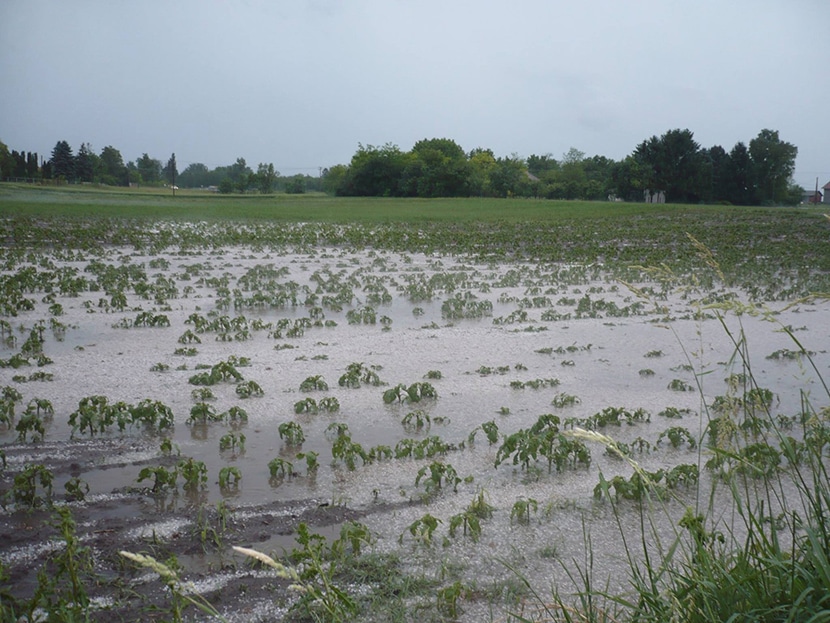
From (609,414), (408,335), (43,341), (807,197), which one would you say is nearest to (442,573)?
(609,414)

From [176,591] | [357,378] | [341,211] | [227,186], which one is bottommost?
[357,378]

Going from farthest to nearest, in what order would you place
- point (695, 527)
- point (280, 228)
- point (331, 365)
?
1. point (280, 228)
2. point (331, 365)
3. point (695, 527)

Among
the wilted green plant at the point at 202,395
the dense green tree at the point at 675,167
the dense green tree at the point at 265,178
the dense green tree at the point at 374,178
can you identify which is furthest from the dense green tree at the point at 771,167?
the wilted green plant at the point at 202,395

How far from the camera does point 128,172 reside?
8056 cm

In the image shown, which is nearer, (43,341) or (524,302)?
(43,341)

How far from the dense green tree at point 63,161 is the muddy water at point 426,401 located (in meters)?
42.2

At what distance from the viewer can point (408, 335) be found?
11.5 metres

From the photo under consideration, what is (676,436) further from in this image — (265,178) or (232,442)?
(265,178)

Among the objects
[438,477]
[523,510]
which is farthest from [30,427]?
[523,510]

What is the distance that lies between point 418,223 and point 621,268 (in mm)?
19883

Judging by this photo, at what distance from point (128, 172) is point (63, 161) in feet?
89.8

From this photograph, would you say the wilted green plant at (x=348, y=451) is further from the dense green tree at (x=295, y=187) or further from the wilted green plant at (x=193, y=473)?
the dense green tree at (x=295, y=187)

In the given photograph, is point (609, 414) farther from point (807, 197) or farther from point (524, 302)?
point (807, 197)

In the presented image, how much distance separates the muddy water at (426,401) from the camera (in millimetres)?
4934
